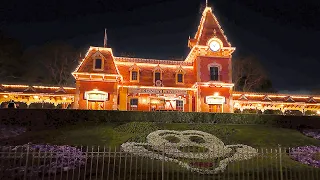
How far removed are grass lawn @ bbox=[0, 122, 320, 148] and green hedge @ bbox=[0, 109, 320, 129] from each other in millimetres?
1022

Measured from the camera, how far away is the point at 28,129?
2414 centimetres

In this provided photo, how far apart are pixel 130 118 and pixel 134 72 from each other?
1362 centimetres

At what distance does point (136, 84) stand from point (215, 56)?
10.8 meters

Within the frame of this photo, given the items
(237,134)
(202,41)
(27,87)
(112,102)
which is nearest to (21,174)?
(237,134)

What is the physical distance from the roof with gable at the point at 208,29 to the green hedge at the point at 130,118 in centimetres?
1371

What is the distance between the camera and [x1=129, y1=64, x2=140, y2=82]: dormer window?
3928 centimetres

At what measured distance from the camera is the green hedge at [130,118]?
24.9 m

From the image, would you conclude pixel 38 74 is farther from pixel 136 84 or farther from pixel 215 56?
pixel 215 56

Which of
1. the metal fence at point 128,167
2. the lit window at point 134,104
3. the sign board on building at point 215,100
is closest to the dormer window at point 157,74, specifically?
the lit window at point 134,104

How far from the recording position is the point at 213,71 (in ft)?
128

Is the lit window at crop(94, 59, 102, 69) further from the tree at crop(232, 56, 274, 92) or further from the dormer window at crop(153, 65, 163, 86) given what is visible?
the tree at crop(232, 56, 274, 92)

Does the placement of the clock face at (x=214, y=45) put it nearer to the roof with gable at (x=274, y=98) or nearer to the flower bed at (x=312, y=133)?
the roof with gable at (x=274, y=98)

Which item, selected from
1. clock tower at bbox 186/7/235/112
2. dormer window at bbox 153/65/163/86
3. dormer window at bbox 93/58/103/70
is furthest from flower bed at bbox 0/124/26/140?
clock tower at bbox 186/7/235/112

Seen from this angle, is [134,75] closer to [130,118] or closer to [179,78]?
[179,78]
